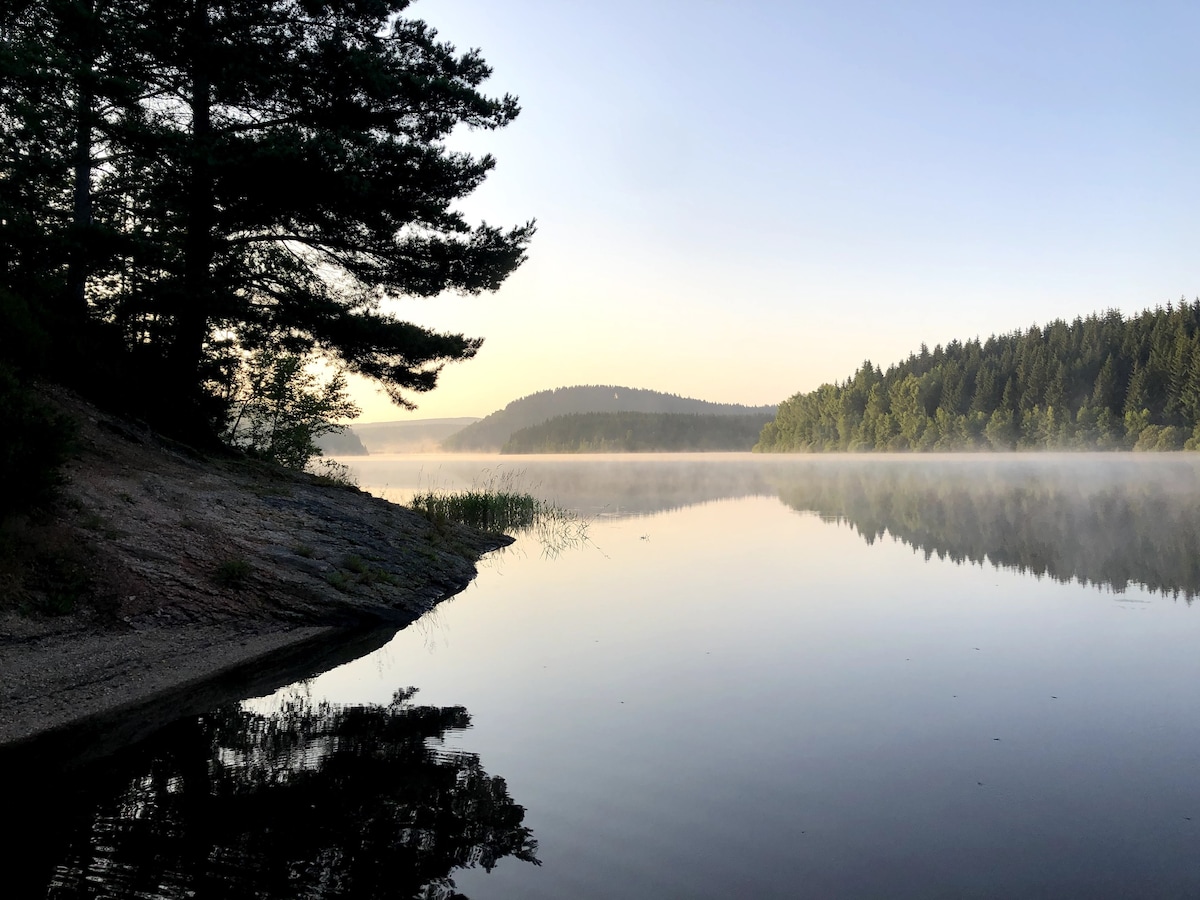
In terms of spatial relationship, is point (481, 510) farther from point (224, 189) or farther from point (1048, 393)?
point (1048, 393)

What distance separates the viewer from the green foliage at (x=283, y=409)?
20.8 m

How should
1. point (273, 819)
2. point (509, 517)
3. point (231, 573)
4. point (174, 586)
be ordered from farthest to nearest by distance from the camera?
point (509, 517), point (231, 573), point (174, 586), point (273, 819)

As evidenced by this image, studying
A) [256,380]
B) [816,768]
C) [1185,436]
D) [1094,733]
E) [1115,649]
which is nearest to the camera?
[816,768]

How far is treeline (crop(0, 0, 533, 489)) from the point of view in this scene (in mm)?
14320

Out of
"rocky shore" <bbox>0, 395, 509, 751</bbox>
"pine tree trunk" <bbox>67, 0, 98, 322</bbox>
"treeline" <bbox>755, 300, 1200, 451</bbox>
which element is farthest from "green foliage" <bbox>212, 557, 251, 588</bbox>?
"treeline" <bbox>755, 300, 1200, 451</bbox>

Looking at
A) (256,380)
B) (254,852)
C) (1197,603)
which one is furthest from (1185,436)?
(254,852)

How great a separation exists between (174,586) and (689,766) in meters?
7.15

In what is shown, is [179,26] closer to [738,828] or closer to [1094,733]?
[738,828]

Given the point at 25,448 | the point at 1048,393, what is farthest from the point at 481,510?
the point at 1048,393

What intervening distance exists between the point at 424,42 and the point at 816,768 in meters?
16.4

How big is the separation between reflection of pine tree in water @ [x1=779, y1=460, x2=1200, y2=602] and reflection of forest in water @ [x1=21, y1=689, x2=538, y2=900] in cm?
1285

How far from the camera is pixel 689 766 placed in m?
6.04

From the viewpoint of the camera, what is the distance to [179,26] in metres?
15.5

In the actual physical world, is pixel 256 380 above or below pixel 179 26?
below
